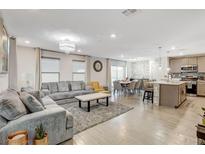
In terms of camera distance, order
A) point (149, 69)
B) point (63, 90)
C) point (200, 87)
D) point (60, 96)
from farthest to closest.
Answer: point (149, 69), point (200, 87), point (63, 90), point (60, 96)

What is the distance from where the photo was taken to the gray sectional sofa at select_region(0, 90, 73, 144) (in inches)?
67.6

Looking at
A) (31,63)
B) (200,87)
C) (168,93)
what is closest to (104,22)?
(168,93)

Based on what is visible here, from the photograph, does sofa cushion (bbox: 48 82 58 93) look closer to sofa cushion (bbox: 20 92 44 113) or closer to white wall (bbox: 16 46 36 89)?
white wall (bbox: 16 46 36 89)

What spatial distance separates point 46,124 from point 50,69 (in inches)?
175

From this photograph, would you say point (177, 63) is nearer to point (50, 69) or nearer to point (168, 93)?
point (168, 93)

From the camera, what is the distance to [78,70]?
712cm

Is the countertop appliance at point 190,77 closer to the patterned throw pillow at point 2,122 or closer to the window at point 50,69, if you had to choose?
the window at point 50,69

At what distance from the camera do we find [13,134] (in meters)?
1.62

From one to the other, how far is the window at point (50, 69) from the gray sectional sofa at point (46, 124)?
411 centimetres

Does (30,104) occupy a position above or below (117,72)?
below


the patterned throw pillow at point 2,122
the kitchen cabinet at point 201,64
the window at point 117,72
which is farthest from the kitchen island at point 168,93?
the patterned throw pillow at point 2,122

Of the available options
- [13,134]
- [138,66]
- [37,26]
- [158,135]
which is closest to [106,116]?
[158,135]

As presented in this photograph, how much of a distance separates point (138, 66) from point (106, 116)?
7647 mm
